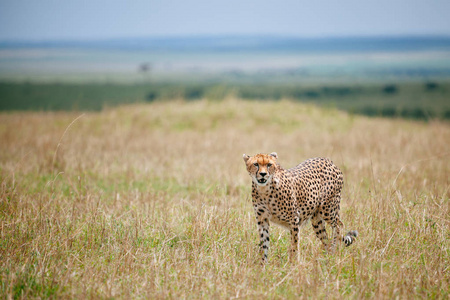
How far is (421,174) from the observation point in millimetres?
6863

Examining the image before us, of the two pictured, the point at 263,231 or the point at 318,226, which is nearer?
the point at 263,231

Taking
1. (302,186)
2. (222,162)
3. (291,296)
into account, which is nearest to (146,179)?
(222,162)

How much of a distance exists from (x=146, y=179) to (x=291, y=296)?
13.2 feet

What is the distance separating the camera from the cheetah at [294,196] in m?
3.65

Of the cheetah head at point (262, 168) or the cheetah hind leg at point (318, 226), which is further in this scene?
the cheetah hind leg at point (318, 226)

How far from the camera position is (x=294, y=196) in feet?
12.5

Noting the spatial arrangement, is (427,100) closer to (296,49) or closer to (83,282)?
(83,282)

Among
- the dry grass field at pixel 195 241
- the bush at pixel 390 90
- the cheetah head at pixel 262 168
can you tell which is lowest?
the bush at pixel 390 90

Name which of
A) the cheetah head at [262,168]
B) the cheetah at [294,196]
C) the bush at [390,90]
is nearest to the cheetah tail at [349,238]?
the cheetah at [294,196]

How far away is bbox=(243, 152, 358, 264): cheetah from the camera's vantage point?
3648 mm

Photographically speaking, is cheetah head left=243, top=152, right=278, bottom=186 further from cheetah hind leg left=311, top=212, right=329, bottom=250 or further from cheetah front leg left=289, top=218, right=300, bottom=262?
cheetah hind leg left=311, top=212, right=329, bottom=250

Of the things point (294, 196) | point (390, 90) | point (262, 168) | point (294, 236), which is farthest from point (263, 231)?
point (390, 90)

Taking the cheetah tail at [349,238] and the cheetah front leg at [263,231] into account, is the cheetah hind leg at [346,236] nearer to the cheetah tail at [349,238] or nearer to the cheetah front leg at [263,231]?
the cheetah tail at [349,238]

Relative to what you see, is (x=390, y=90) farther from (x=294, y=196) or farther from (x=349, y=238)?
(x=294, y=196)
